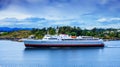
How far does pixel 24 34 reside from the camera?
2722 cm

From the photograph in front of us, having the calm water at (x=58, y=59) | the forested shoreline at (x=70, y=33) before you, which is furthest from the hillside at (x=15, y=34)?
the calm water at (x=58, y=59)

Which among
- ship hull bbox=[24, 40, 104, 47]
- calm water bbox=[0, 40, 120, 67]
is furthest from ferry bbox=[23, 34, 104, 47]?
calm water bbox=[0, 40, 120, 67]

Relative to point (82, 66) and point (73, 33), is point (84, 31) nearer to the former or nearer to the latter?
point (73, 33)

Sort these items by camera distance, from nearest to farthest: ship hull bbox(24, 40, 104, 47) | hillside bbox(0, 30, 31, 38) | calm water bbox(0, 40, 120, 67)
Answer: calm water bbox(0, 40, 120, 67) < ship hull bbox(24, 40, 104, 47) < hillside bbox(0, 30, 31, 38)

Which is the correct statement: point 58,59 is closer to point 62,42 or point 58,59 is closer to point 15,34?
point 62,42

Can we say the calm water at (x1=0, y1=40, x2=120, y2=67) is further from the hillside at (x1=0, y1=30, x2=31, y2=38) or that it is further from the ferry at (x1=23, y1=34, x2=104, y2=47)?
the hillside at (x1=0, y1=30, x2=31, y2=38)

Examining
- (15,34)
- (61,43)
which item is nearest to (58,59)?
(61,43)

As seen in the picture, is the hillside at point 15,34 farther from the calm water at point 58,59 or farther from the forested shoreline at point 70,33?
the calm water at point 58,59

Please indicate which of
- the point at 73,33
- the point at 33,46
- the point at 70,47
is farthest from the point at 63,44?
the point at 73,33

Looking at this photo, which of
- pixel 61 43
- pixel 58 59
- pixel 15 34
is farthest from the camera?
pixel 15 34

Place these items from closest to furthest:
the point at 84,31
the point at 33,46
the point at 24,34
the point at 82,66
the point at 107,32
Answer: the point at 82,66 → the point at 33,46 → the point at 84,31 → the point at 107,32 → the point at 24,34

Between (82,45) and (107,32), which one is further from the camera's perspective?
(107,32)

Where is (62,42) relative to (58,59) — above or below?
above

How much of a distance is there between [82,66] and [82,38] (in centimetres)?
826
